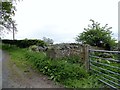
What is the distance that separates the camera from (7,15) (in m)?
30.0

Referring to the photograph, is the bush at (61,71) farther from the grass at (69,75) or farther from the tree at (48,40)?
the tree at (48,40)

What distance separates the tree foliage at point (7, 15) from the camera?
29078 mm

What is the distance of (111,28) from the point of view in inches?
979

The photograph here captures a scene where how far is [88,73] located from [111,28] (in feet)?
51.7

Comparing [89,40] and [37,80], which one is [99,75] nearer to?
[37,80]

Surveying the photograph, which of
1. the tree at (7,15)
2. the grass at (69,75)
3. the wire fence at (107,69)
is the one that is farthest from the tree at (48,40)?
the wire fence at (107,69)

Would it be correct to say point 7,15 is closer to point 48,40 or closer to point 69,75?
point 48,40

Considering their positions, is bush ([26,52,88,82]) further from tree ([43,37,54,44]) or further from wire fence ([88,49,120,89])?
tree ([43,37,54,44])

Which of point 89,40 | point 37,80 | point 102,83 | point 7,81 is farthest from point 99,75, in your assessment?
point 89,40

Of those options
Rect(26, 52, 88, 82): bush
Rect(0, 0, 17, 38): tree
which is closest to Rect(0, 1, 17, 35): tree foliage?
Rect(0, 0, 17, 38): tree

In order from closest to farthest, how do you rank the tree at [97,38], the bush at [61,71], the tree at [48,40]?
the bush at [61,71] → the tree at [97,38] → the tree at [48,40]

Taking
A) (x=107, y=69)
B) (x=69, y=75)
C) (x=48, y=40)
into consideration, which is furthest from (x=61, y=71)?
(x=48, y=40)

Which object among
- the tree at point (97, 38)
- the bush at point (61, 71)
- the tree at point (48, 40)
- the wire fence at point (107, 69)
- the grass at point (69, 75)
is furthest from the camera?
the tree at point (48, 40)

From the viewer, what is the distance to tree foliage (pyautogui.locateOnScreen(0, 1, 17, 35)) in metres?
29.1
